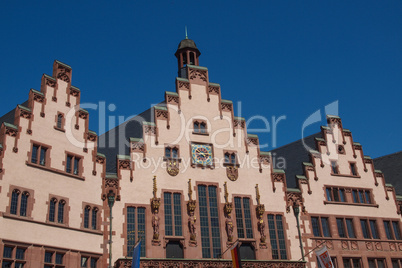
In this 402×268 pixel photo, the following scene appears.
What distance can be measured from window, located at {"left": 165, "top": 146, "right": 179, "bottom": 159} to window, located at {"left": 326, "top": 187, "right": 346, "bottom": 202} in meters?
13.4

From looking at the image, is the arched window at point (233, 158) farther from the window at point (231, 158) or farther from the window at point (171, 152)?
the window at point (171, 152)

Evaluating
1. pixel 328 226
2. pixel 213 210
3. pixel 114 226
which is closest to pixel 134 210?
pixel 114 226

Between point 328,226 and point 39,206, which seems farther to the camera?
point 328,226

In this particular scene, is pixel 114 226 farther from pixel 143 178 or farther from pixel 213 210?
pixel 213 210

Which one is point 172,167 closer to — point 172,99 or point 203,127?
point 203,127

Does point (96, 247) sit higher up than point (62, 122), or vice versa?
point (62, 122)

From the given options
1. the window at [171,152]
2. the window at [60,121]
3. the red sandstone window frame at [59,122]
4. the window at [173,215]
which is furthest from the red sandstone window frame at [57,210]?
the window at [171,152]

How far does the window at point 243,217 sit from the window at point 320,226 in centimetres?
574

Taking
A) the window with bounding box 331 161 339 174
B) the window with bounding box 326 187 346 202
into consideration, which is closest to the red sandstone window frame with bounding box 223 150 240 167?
the window with bounding box 326 187 346 202

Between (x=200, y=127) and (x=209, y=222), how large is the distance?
8302 millimetres

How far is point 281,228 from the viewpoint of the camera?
4228cm

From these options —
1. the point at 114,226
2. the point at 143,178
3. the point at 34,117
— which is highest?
the point at 34,117

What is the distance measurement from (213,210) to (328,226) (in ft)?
33.2

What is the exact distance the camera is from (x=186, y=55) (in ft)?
162
